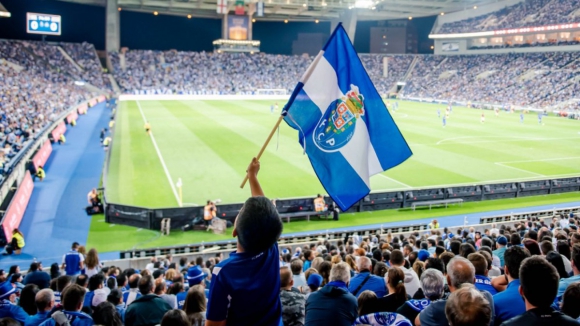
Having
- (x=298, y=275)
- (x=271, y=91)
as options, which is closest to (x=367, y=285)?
(x=298, y=275)

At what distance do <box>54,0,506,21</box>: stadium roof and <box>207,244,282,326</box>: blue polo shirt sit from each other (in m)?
78.6

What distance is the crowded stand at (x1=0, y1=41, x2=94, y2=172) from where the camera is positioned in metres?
32.1

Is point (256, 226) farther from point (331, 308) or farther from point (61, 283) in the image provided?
point (61, 283)

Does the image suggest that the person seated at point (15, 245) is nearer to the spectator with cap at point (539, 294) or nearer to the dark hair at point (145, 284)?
the dark hair at point (145, 284)

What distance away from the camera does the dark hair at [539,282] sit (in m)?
3.84

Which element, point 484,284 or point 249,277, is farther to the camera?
point 484,284

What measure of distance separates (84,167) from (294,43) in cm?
8124

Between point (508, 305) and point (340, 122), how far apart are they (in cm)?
333

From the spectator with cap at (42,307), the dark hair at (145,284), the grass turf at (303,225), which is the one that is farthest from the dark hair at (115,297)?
the grass turf at (303,225)

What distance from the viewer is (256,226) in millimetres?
3197

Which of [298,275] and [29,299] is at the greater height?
[29,299]

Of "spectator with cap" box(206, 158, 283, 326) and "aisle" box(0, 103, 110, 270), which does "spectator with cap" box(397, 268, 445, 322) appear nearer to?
"spectator with cap" box(206, 158, 283, 326)

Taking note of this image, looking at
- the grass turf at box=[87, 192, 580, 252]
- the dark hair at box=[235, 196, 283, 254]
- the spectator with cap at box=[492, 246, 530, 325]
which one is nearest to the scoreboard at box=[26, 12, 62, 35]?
the grass turf at box=[87, 192, 580, 252]

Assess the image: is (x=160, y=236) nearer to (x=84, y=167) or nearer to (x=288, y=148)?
(x=84, y=167)
